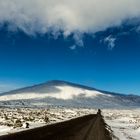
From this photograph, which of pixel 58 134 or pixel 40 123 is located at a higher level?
pixel 40 123

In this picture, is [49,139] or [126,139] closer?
[49,139]

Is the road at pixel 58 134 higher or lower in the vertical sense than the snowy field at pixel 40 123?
lower

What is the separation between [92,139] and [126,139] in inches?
490

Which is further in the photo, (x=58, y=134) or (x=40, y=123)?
(x=40, y=123)

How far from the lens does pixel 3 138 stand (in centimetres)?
1120

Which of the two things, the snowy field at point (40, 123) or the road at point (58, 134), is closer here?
the road at point (58, 134)

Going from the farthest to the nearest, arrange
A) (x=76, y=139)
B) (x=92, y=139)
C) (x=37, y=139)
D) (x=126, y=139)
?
(x=126, y=139), (x=92, y=139), (x=76, y=139), (x=37, y=139)

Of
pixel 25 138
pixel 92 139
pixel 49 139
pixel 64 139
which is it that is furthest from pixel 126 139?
pixel 25 138

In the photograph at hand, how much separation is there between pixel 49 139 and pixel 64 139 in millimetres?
3036

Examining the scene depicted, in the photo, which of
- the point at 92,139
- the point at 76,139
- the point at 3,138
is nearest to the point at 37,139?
the point at 3,138

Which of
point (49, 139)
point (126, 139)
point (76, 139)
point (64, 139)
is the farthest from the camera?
point (126, 139)

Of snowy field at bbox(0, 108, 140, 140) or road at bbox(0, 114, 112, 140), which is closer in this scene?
road at bbox(0, 114, 112, 140)

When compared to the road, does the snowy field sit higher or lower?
higher

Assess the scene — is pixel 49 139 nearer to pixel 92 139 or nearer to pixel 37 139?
pixel 37 139
